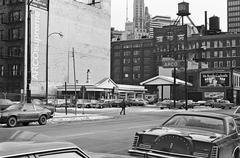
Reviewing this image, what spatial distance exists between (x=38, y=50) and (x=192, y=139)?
6514 centimetres

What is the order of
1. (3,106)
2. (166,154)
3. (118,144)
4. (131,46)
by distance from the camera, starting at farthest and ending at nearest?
1. (131,46)
2. (3,106)
3. (118,144)
4. (166,154)

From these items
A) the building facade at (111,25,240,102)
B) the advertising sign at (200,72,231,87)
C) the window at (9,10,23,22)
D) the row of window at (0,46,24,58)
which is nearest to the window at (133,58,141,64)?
the building facade at (111,25,240,102)

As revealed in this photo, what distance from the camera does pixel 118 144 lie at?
1358cm

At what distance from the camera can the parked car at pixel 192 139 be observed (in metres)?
7.60

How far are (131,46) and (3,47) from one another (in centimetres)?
7985

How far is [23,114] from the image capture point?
2298cm

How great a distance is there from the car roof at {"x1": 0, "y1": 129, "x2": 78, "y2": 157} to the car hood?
5010mm

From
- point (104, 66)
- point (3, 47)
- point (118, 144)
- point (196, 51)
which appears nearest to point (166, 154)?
point (118, 144)

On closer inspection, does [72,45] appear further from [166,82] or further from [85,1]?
[166,82]

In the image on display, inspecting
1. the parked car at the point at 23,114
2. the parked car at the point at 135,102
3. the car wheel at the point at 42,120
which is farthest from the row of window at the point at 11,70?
the parked car at the point at 23,114

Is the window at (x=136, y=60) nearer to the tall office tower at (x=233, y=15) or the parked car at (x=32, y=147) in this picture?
the tall office tower at (x=233, y=15)

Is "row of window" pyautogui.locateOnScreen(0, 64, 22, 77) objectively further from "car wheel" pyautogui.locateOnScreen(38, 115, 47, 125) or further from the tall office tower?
the tall office tower

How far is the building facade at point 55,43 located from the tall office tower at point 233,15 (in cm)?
11535

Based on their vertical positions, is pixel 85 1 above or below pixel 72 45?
above
